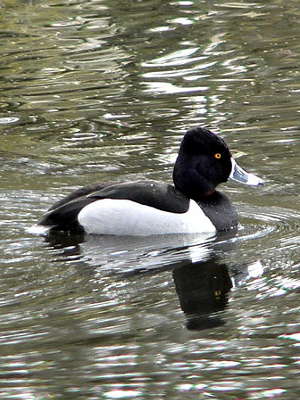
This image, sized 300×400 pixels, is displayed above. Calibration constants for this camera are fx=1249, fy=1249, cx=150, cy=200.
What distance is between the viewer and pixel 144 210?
32.7 ft

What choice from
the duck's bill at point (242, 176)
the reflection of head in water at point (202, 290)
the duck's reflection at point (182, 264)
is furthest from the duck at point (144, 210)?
the reflection of head in water at point (202, 290)

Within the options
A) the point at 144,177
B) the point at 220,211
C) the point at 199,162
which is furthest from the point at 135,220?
the point at 144,177

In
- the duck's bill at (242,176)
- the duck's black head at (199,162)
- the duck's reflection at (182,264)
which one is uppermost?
the duck's black head at (199,162)

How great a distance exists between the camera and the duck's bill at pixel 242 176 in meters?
10.4

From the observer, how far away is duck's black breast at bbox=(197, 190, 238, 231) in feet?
32.9

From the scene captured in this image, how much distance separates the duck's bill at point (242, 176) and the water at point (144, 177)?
0.79 feet

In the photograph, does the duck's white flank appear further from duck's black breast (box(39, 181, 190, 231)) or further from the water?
the water

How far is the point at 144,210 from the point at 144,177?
4.66ft

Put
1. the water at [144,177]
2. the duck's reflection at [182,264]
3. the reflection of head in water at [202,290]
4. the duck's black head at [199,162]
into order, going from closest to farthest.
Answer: the water at [144,177]
the reflection of head in water at [202,290]
the duck's reflection at [182,264]
the duck's black head at [199,162]

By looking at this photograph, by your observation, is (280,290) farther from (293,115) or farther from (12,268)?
(293,115)

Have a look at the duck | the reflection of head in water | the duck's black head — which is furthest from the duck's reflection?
the duck's black head

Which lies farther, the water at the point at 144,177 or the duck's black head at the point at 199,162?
the duck's black head at the point at 199,162

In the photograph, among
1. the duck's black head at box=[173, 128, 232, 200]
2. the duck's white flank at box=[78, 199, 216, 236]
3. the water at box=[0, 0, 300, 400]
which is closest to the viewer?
the water at box=[0, 0, 300, 400]

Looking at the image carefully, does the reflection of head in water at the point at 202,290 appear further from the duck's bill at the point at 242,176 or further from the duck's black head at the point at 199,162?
the duck's bill at the point at 242,176
